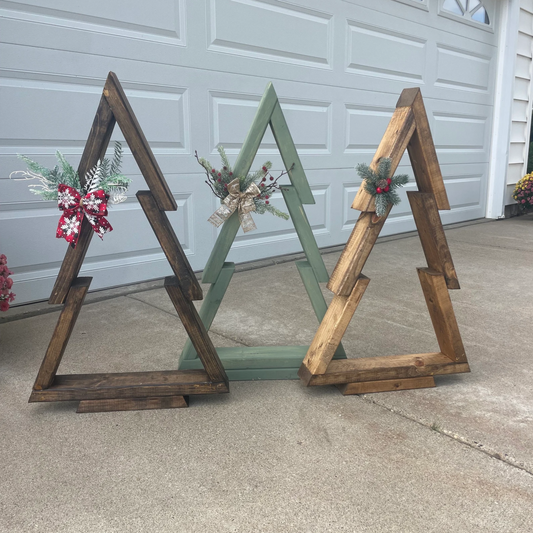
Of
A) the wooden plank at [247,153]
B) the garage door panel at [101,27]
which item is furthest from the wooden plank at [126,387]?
the garage door panel at [101,27]

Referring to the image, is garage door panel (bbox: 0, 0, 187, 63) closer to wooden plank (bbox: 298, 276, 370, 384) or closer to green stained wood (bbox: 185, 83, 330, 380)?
green stained wood (bbox: 185, 83, 330, 380)

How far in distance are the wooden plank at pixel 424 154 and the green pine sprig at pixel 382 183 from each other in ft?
0.40

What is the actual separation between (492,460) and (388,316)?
1.18m

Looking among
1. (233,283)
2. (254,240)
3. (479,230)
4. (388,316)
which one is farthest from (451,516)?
(479,230)

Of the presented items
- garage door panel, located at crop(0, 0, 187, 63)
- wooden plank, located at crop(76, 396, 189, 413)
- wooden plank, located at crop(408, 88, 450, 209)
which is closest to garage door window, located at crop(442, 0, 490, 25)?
garage door panel, located at crop(0, 0, 187, 63)

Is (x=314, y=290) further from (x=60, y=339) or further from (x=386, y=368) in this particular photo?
(x=60, y=339)

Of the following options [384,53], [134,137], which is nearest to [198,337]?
[134,137]

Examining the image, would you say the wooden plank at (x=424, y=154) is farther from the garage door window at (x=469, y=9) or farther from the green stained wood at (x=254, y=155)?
the garage door window at (x=469, y=9)

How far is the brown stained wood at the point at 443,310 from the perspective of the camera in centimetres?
176

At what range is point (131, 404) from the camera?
1.64 meters

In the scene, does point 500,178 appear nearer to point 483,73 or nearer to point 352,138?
point 483,73

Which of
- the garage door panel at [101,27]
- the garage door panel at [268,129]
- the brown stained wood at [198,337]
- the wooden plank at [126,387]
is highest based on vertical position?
the garage door panel at [101,27]

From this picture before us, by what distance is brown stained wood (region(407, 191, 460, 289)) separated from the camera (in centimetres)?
171

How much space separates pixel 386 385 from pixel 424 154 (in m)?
0.76
